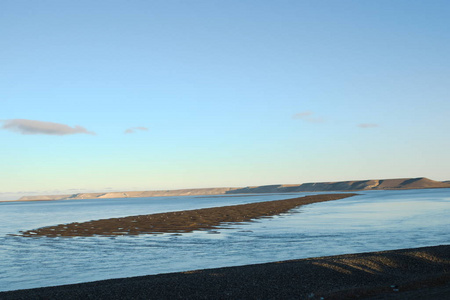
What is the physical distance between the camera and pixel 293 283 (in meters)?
14.3

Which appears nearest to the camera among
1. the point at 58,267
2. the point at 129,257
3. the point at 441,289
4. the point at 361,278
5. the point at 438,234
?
the point at 441,289

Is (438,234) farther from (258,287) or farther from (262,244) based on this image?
(258,287)

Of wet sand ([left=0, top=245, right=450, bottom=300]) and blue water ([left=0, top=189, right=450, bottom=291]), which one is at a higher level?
wet sand ([left=0, top=245, right=450, bottom=300])

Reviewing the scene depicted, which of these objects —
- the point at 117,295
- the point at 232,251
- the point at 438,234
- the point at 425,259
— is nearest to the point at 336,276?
the point at 425,259

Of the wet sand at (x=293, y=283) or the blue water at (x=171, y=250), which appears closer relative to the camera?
the wet sand at (x=293, y=283)

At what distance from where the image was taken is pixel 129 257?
22703mm

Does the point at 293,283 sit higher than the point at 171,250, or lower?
higher

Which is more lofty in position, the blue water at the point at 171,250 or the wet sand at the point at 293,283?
the wet sand at the point at 293,283

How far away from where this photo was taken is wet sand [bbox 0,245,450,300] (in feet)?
42.9

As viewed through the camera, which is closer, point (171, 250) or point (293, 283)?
point (293, 283)

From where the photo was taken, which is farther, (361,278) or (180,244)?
(180,244)

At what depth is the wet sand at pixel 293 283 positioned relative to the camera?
13062 mm

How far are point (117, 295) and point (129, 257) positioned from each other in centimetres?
979

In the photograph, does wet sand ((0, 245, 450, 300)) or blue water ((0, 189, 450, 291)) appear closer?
wet sand ((0, 245, 450, 300))
